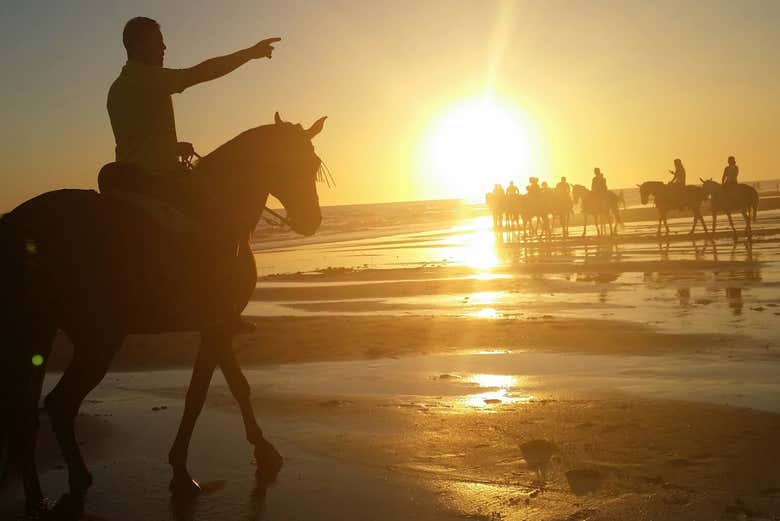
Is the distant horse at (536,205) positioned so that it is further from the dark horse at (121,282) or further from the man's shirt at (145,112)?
the man's shirt at (145,112)

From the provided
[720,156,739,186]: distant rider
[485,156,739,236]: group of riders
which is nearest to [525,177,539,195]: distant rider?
[485,156,739,236]: group of riders

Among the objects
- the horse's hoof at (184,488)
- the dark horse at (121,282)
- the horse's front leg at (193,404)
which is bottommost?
the horse's hoof at (184,488)

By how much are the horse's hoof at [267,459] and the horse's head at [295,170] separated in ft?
5.69

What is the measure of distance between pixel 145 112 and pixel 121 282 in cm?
124

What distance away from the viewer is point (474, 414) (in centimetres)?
702

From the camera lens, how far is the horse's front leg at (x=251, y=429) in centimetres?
587

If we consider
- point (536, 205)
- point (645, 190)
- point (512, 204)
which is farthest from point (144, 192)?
point (512, 204)

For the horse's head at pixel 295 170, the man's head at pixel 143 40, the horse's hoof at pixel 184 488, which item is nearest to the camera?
the horse's hoof at pixel 184 488

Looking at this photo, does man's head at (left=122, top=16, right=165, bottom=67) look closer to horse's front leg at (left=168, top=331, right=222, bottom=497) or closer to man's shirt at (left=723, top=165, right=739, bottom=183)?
horse's front leg at (left=168, top=331, right=222, bottom=497)

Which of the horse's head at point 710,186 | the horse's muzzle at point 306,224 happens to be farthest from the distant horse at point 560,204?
the horse's muzzle at point 306,224

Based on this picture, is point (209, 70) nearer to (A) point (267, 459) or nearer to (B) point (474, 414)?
(A) point (267, 459)

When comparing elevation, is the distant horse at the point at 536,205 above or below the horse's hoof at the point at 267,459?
above

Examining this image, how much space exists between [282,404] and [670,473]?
395 centimetres

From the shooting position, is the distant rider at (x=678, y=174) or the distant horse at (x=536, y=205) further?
the distant horse at (x=536, y=205)
